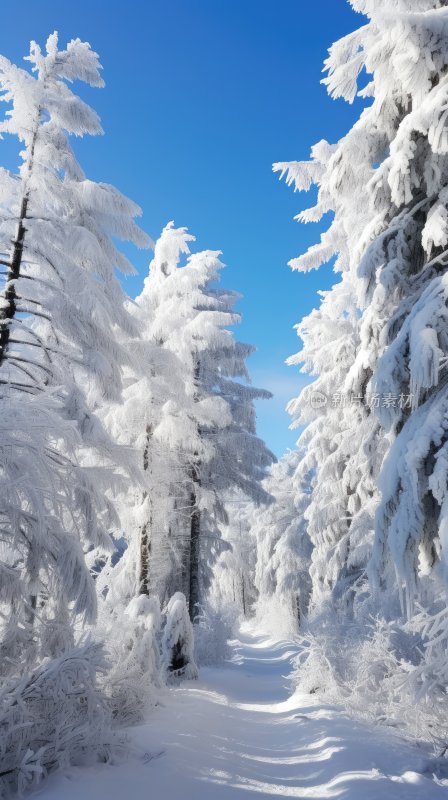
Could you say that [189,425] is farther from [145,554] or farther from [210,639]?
[210,639]

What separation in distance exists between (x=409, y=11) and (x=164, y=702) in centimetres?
1082

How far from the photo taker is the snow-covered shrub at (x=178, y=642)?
35.5ft

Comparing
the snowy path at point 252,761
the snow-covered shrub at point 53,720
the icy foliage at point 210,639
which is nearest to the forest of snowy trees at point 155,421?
the snow-covered shrub at point 53,720

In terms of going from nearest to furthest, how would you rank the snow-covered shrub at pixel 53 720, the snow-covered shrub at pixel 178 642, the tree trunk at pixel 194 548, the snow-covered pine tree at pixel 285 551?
1. the snow-covered shrub at pixel 53 720
2. the snow-covered shrub at pixel 178 642
3. the tree trunk at pixel 194 548
4. the snow-covered pine tree at pixel 285 551

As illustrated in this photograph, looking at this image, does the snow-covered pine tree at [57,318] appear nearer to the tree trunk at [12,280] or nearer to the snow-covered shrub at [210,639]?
the tree trunk at [12,280]

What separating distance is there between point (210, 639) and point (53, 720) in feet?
39.0

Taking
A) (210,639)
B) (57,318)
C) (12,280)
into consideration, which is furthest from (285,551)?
(12,280)

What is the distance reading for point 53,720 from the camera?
461 centimetres

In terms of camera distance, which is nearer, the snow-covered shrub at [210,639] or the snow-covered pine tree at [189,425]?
the snow-covered pine tree at [189,425]

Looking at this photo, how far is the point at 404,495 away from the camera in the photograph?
4645 millimetres

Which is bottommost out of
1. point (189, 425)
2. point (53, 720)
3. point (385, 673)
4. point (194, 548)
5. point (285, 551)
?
point (385, 673)

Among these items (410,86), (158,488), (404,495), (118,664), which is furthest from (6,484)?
(158,488)

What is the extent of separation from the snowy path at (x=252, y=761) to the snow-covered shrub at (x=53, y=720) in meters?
0.22

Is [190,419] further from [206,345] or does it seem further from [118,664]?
[118,664]
